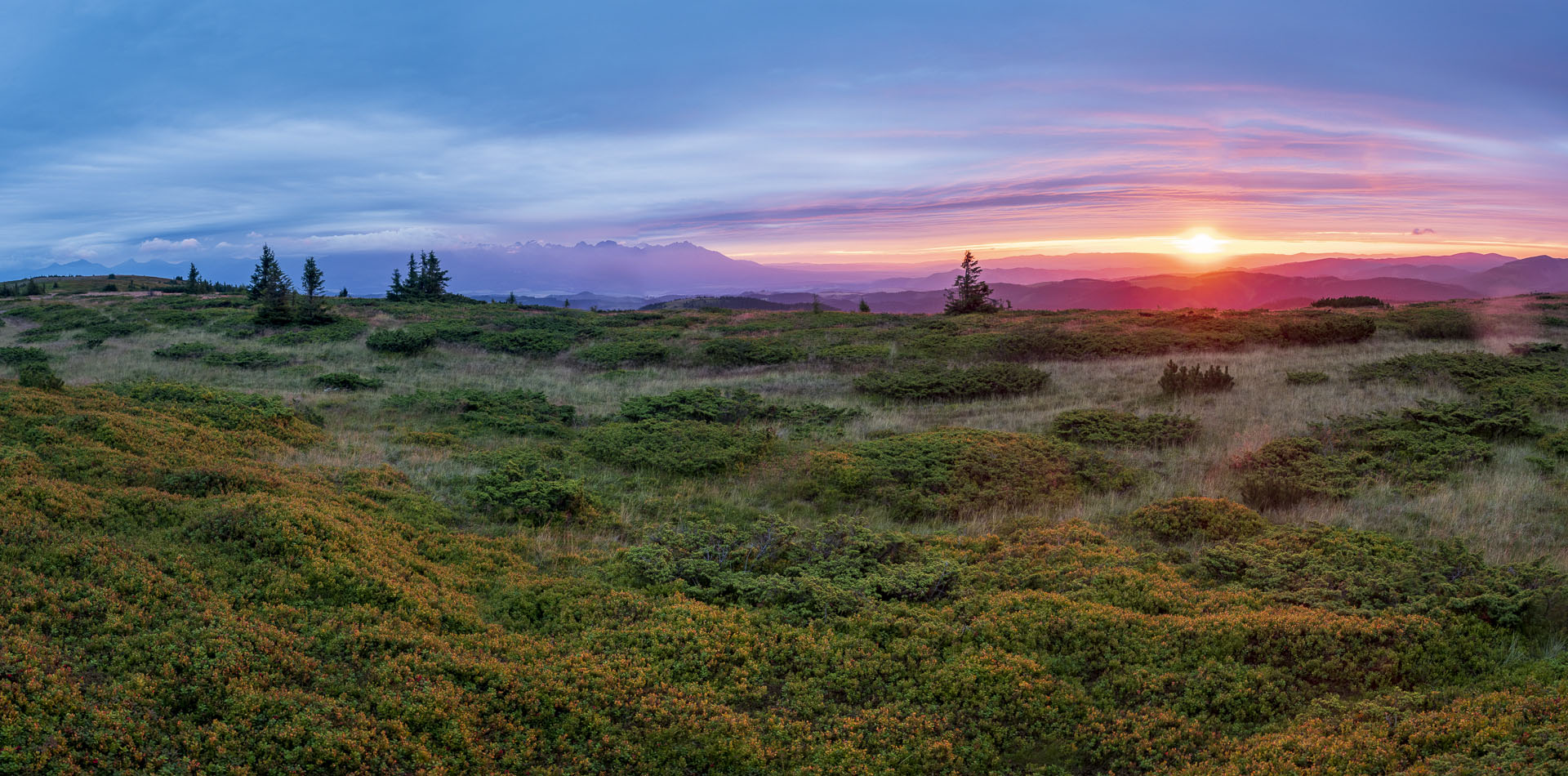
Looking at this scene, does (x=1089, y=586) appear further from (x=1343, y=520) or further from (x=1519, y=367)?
(x=1519, y=367)

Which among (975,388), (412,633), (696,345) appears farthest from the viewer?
(696,345)

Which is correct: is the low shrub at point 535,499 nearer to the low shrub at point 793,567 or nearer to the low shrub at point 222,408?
the low shrub at point 793,567

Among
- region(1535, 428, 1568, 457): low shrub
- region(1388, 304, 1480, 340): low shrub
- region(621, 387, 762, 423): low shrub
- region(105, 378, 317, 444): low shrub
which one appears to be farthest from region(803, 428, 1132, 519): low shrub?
region(1388, 304, 1480, 340): low shrub

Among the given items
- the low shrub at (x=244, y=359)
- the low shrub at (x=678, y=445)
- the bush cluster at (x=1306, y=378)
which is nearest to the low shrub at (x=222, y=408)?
the low shrub at (x=678, y=445)

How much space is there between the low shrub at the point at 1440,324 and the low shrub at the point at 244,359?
1641 inches

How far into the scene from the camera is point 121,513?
767 centimetres

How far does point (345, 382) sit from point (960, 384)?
692 inches

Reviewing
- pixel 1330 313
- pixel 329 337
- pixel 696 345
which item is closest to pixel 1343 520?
pixel 696 345

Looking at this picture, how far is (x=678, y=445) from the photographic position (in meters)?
14.0

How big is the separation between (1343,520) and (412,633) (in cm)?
1096

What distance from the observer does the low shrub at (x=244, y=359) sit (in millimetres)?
Result: 25562

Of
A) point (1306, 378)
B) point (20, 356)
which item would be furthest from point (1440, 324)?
point (20, 356)

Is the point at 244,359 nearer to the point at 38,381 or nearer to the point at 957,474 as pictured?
the point at 38,381

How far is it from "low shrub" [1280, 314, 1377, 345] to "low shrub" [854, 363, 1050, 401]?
13194 millimetres
